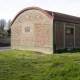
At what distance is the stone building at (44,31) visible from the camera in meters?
18.8

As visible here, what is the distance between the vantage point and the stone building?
18766mm

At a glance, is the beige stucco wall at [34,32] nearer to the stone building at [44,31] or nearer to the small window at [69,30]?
the stone building at [44,31]

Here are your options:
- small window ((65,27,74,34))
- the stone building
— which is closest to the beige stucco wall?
the stone building

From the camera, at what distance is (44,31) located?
19.4 m

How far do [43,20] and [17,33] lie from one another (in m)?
6.01

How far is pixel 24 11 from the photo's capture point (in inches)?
894

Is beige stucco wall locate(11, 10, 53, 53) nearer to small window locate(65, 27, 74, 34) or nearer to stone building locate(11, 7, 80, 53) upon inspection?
stone building locate(11, 7, 80, 53)

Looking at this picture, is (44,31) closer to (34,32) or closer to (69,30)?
(34,32)

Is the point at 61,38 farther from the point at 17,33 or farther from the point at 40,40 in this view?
the point at 17,33

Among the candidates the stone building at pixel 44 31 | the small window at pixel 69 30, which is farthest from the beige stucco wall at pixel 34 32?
the small window at pixel 69 30

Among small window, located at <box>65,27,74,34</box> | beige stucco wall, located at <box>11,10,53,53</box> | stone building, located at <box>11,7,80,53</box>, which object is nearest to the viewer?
stone building, located at <box>11,7,80,53</box>

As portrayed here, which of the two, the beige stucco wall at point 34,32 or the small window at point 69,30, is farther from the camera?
the small window at point 69,30

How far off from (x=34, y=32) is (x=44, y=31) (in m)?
1.90

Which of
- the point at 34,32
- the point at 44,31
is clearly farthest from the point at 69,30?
the point at 34,32
